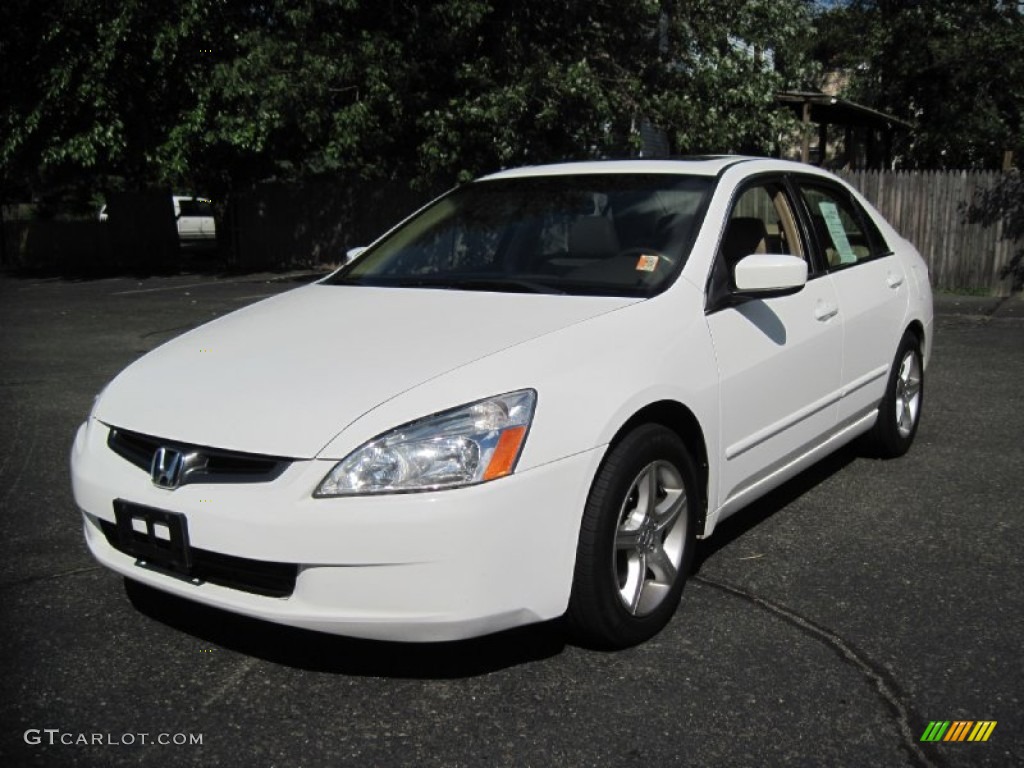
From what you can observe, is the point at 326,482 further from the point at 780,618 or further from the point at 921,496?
the point at 921,496

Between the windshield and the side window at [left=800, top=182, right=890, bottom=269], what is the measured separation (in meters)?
0.90

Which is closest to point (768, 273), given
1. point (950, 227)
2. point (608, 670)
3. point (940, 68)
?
point (608, 670)

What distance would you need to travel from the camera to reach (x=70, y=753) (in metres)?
2.78

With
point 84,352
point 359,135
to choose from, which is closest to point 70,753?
point 84,352

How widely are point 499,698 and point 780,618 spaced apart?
110cm

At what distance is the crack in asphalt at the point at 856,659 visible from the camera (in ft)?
9.21

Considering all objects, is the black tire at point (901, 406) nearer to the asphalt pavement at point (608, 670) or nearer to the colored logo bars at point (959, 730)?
the asphalt pavement at point (608, 670)

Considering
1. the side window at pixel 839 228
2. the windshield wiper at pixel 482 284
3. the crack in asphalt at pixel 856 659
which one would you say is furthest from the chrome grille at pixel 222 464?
the side window at pixel 839 228

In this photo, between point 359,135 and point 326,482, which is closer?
point 326,482

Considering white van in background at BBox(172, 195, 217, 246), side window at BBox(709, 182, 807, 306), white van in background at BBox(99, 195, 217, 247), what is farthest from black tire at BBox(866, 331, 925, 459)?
white van in background at BBox(172, 195, 217, 246)

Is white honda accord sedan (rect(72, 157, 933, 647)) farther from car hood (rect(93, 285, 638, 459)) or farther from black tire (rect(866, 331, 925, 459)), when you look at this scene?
black tire (rect(866, 331, 925, 459))

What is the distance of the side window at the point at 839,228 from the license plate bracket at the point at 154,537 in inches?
123

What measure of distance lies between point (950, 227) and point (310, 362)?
13957 mm

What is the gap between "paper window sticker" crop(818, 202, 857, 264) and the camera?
5.04 m
